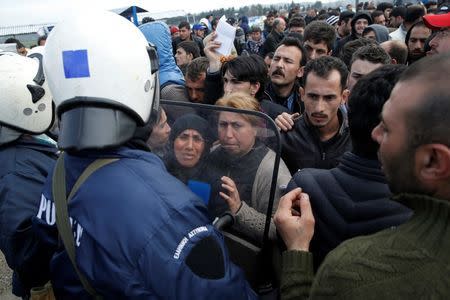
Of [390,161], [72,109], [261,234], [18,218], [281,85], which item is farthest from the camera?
[281,85]

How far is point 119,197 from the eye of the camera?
1010 millimetres

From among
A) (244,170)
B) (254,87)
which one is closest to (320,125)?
(254,87)

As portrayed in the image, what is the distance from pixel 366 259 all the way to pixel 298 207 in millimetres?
487

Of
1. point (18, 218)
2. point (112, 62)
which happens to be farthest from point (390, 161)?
point (18, 218)

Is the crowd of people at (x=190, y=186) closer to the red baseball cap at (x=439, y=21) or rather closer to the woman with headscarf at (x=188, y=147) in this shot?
the woman with headscarf at (x=188, y=147)

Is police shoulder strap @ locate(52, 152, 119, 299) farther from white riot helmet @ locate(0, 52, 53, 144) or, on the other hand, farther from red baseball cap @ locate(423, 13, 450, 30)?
red baseball cap @ locate(423, 13, 450, 30)

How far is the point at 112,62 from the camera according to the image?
111 cm

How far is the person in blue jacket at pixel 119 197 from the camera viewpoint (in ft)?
3.21

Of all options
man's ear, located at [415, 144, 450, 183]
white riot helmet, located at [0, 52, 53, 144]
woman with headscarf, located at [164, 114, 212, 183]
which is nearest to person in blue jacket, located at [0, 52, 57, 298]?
white riot helmet, located at [0, 52, 53, 144]

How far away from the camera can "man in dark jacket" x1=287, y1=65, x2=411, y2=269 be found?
1.29 meters

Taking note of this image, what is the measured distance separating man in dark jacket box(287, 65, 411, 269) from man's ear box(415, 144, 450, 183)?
0.45 metres

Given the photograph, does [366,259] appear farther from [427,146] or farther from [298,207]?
[298,207]

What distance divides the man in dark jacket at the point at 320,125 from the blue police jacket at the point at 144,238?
3.49ft

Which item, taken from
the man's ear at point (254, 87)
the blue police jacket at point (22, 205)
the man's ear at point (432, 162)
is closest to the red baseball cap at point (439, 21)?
the man's ear at point (254, 87)
